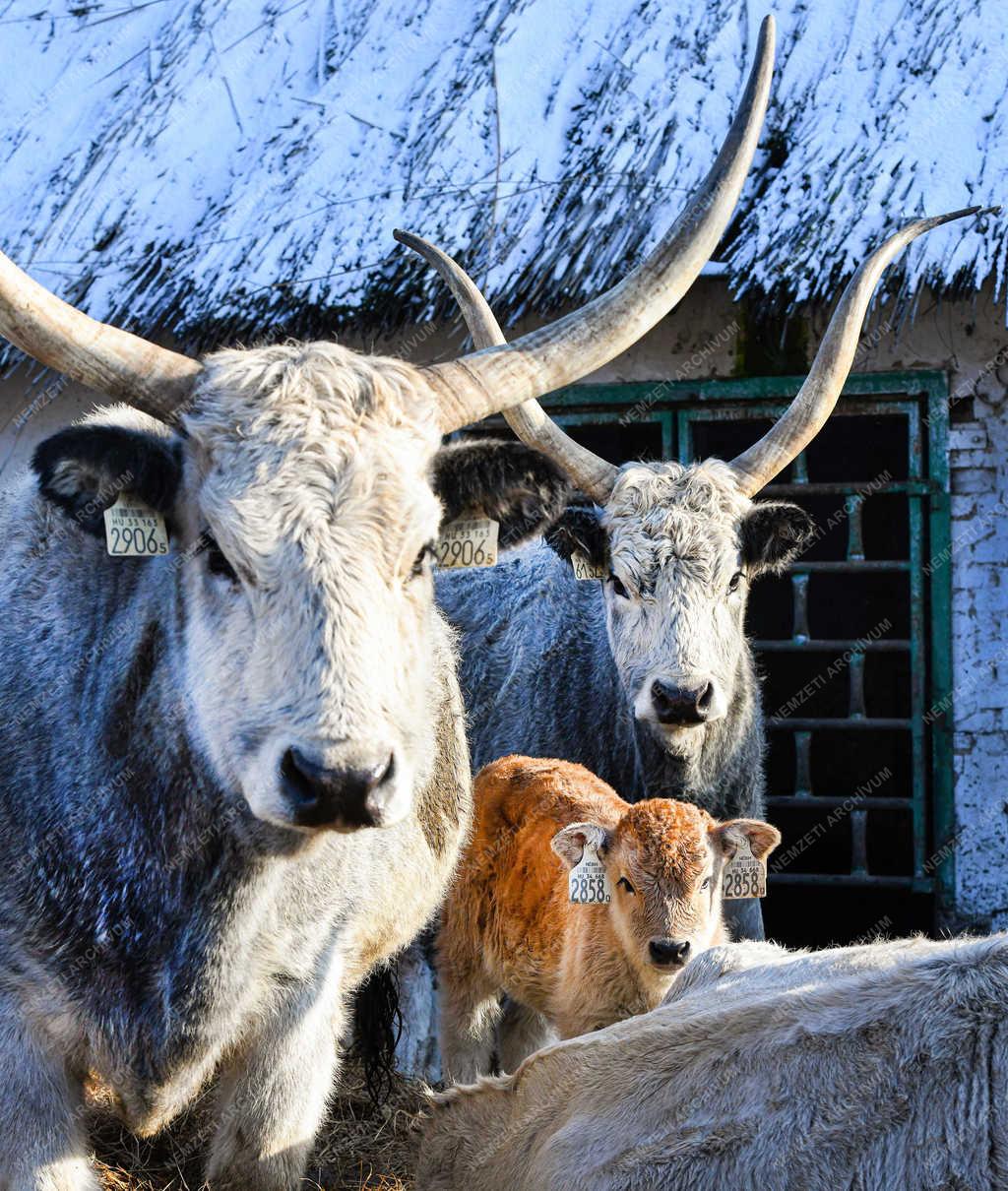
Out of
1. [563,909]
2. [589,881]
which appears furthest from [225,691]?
[563,909]

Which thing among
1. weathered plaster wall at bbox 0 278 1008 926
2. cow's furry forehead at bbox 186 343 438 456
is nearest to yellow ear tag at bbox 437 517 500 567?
cow's furry forehead at bbox 186 343 438 456

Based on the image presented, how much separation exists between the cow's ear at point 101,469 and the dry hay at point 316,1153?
1.81 meters

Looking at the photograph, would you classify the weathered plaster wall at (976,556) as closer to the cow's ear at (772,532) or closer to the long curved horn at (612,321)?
the cow's ear at (772,532)

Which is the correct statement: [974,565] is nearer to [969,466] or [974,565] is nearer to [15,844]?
[969,466]

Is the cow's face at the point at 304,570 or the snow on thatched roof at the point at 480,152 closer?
the cow's face at the point at 304,570

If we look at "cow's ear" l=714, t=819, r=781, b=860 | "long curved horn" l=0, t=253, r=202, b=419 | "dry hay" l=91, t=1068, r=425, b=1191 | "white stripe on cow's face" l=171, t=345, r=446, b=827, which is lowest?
"dry hay" l=91, t=1068, r=425, b=1191

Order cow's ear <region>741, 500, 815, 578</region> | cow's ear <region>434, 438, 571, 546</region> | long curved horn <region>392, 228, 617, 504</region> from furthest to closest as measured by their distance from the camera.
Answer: long curved horn <region>392, 228, 617, 504</region>, cow's ear <region>741, 500, 815, 578</region>, cow's ear <region>434, 438, 571, 546</region>

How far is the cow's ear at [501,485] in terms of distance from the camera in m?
3.42

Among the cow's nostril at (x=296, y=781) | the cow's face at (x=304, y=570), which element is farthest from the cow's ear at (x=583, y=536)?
the cow's nostril at (x=296, y=781)

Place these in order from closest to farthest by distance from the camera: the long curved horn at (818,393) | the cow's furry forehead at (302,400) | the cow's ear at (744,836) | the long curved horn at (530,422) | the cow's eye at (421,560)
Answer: the cow's furry forehead at (302,400) → the cow's eye at (421,560) → the cow's ear at (744,836) → the long curved horn at (530,422) → the long curved horn at (818,393)

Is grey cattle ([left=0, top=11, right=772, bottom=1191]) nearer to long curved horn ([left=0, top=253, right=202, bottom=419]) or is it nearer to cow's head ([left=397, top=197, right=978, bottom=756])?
long curved horn ([left=0, top=253, right=202, bottom=419])

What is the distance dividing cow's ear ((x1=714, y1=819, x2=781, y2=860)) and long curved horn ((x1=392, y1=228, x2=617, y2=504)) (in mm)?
1810

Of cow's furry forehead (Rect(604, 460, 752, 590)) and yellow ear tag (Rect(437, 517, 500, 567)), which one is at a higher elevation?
cow's furry forehead (Rect(604, 460, 752, 590))

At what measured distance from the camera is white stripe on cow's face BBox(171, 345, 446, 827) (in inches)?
106
